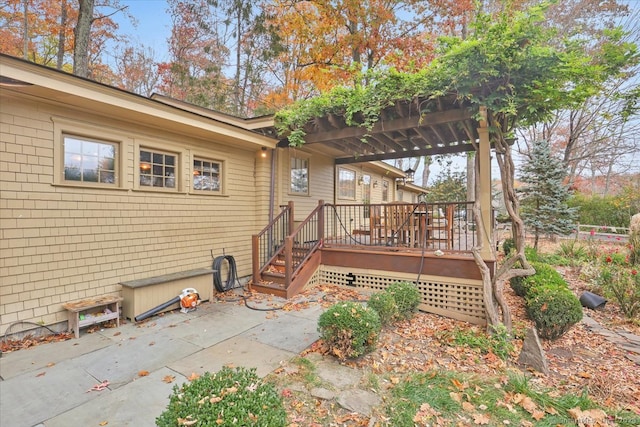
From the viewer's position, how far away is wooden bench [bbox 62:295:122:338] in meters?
3.99

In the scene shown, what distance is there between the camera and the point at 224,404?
1.66 metres

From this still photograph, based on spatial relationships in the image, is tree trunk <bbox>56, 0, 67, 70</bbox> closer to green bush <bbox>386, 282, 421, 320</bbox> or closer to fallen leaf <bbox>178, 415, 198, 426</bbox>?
green bush <bbox>386, 282, 421, 320</bbox>

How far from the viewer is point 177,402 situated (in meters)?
1.69

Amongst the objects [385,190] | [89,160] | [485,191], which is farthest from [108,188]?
[385,190]

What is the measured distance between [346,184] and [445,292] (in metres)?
5.94

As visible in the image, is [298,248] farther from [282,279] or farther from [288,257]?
[288,257]

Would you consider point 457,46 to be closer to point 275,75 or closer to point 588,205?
point 275,75

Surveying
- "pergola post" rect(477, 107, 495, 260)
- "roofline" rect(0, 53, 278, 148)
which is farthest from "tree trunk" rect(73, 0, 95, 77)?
"pergola post" rect(477, 107, 495, 260)

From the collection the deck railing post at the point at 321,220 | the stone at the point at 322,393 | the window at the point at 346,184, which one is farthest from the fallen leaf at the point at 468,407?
the window at the point at 346,184

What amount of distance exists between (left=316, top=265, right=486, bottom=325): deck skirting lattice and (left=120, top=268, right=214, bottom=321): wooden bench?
305 centimetres

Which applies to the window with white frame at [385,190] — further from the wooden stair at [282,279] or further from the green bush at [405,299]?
the green bush at [405,299]

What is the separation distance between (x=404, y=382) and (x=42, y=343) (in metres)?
4.44

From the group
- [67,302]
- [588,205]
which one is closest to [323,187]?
[67,302]

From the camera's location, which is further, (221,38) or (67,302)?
(221,38)
